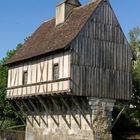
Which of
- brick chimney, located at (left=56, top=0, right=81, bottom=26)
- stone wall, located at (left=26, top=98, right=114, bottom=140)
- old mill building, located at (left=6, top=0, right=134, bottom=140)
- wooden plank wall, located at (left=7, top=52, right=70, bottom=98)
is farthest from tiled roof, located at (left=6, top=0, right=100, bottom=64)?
stone wall, located at (left=26, top=98, right=114, bottom=140)

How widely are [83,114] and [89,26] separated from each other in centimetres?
597

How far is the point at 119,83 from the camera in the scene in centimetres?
2736

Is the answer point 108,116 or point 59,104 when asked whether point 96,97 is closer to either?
point 108,116

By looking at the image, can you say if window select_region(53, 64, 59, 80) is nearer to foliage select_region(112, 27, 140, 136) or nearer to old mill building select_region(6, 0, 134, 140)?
old mill building select_region(6, 0, 134, 140)

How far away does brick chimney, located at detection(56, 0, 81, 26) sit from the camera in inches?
1185

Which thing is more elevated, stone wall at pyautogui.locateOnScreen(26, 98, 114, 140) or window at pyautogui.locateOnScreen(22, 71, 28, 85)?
window at pyautogui.locateOnScreen(22, 71, 28, 85)

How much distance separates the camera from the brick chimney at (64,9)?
30103 millimetres

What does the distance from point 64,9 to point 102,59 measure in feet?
18.8

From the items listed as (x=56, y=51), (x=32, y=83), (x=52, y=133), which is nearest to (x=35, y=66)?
→ (x=32, y=83)

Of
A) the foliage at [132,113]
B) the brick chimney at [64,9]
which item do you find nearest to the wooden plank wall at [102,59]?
the brick chimney at [64,9]

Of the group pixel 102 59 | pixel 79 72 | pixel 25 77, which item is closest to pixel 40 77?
pixel 25 77

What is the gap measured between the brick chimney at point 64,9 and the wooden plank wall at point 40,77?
3.71 metres

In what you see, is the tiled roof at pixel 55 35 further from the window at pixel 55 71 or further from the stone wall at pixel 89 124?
the stone wall at pixel 89 124

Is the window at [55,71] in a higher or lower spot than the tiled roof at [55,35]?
lower
